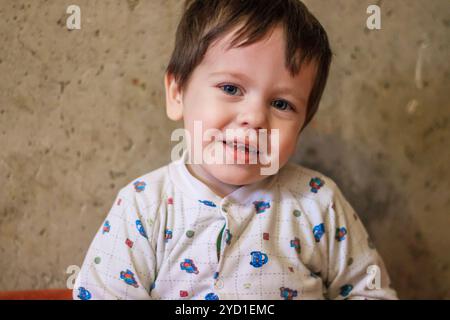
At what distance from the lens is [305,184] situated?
96 centimetres

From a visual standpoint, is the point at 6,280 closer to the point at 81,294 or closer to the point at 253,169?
the point at 81,294

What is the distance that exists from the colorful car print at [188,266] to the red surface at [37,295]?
27cm

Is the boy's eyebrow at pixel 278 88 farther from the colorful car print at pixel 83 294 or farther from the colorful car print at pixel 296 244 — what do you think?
the colorful car print at pixel 83 294

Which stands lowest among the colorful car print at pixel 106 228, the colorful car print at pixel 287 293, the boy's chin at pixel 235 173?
the colorful car print at pixel 287 293

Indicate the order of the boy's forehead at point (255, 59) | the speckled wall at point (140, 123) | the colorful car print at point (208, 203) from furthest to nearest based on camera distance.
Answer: the speckled wall at point (140, 123)
the colorful car print at point (208, 203)
the boy's forehead at point (255, 59)

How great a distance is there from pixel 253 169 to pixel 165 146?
0.30 m

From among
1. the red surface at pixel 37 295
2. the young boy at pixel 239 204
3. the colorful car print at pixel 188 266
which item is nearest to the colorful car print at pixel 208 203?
the young boy at pixel 239 204

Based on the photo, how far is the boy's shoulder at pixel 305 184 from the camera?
3.10 feet

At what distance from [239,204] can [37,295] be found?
0.45m

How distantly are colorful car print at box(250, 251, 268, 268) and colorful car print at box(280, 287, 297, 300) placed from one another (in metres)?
0.06

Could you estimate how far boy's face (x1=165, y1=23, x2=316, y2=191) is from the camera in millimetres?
781

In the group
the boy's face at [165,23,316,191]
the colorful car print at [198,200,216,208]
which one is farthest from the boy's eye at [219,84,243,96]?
the colorful car print at [198,200,216,208]
